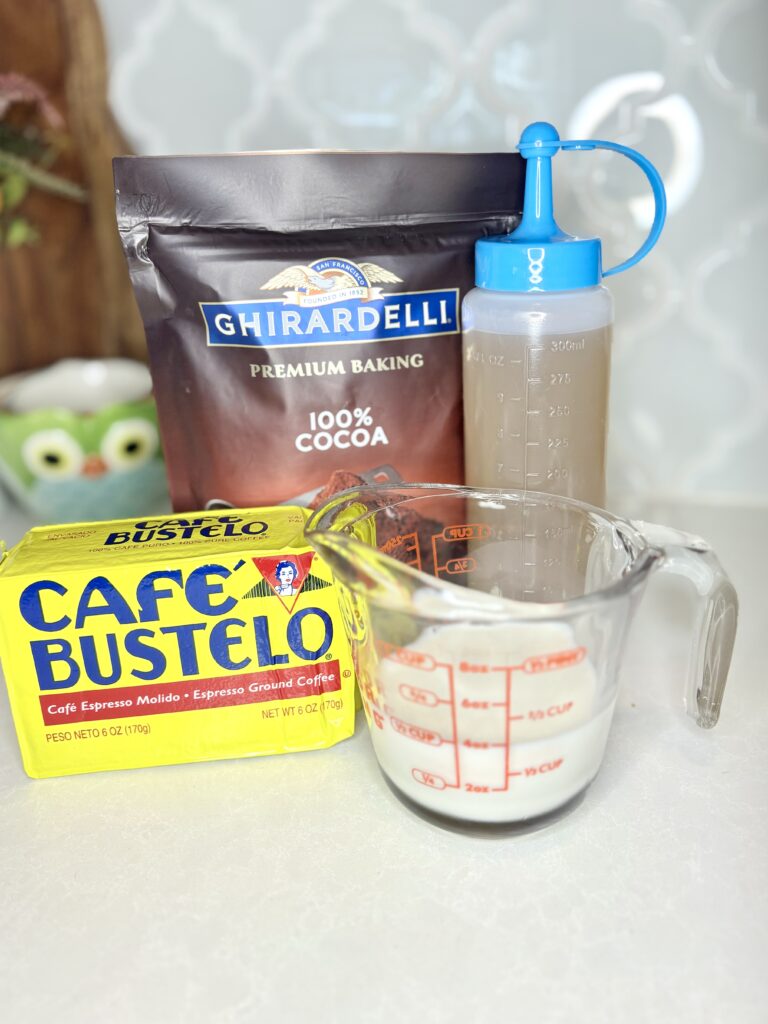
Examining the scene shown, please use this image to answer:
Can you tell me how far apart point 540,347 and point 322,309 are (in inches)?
6.7

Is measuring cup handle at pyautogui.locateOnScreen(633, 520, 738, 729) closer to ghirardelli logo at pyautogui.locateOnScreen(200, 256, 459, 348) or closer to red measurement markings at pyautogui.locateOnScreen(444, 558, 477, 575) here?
red measurement markings at pyautogui.locateOnScreen(444, 558, 477, 575)

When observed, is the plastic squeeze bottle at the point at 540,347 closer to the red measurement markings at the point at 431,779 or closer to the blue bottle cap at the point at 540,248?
the blue bottle cap at the point at 540,248

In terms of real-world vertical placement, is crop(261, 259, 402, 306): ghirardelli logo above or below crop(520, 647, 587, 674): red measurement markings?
above

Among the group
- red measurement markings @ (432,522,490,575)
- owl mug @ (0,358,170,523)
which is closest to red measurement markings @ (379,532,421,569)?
red measurement markings @ (432,522,490,575)

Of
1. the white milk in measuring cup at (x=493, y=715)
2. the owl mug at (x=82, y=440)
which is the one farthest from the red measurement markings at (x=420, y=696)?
the owl mug at (x=82, y=440)

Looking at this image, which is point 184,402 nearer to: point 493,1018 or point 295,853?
point 295,853

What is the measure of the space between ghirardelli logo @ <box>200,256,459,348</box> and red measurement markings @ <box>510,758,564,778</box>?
1.18 ft

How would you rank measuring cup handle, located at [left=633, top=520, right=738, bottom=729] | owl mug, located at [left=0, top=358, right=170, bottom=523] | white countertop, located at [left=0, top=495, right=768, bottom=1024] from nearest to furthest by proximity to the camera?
white countertop, located at [left=0, top=495, right=768, bottom=1024] → measuring cup handle, located at [left=633, top=520, right=738, bottom=729] → owl mug, located at [left=0, top=358, right=170, bottom=523]

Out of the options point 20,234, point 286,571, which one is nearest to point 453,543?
point 286,571

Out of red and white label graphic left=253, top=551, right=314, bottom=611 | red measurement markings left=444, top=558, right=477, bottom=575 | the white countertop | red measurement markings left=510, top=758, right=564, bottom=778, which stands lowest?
the white countertop

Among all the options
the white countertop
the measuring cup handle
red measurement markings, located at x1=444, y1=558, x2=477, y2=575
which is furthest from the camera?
red measurement markings, located at x1=444, y1=558, x2=477, y2=575

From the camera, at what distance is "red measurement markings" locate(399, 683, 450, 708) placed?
1.64 feet

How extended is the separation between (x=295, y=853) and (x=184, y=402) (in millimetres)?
365

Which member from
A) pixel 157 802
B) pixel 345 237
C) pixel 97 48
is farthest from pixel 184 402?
pixel 97 48
